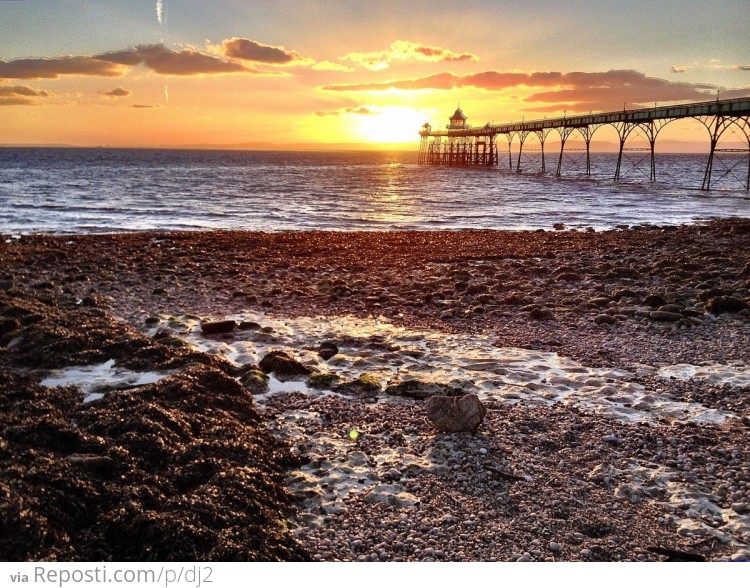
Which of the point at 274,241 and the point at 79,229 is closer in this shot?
the point at 274,241

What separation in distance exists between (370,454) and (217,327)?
4.70m

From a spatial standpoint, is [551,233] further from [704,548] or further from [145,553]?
[145,553]

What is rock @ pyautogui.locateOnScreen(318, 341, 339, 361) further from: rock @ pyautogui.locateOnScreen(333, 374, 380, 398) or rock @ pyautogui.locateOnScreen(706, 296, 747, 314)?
rock @ pyautogui.locateOnScreen(706, 296, 747, 314)

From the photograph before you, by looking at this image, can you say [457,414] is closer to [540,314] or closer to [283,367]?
[283,367]

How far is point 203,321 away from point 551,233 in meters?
16.1

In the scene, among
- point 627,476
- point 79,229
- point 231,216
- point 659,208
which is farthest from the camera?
point 659,208

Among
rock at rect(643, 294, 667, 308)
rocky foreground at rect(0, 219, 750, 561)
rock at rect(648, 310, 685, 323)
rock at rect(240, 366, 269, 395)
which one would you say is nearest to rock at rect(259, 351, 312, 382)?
rock at rect(240, 366, 269, 395)

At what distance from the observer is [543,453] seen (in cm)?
542

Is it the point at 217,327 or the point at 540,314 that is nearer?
the point at 217,327

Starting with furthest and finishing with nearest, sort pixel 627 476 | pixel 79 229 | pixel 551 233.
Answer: pixel 79 229 → pixel 551 233 → pixel 627 476

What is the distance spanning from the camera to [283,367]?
7.41 meters

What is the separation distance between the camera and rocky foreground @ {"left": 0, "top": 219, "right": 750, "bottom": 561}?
4.02 m

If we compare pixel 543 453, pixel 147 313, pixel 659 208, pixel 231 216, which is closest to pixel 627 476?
pixel 543 453

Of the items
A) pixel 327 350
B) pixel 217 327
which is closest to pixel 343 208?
pixel 217 327
